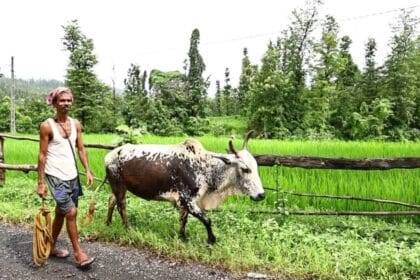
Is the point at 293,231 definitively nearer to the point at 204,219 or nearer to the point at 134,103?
the point at 204,219

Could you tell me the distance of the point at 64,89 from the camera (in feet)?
13.7

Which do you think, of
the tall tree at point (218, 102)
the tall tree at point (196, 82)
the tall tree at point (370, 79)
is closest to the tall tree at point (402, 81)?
the tall tree at point (370, 79)

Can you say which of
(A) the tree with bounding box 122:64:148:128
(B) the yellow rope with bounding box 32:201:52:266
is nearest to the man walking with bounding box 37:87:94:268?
(B) the yellow rope with bounding box 32:201:52:266

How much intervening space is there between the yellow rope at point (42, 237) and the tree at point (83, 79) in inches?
827

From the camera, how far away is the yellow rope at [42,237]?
4242 mm

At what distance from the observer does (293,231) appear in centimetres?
491

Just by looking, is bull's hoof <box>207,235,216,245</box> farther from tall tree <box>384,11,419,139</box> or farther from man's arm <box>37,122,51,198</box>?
tall tree <box>384,11,419,139</box>

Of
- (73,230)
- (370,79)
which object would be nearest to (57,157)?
(73,230)

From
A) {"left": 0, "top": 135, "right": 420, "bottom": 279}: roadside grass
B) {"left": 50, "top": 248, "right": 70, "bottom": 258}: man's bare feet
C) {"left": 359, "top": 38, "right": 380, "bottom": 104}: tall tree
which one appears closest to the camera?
{"left": 0, "top": 135, "right": 420, "bottom": 279}: roadside grass

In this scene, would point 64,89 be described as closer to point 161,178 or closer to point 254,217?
point 161,178

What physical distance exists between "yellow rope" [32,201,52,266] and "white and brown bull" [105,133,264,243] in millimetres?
1035

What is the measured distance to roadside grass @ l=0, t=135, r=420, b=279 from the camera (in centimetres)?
404

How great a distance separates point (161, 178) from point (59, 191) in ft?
3.64

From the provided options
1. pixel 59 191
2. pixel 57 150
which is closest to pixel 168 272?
pixel 59 191
